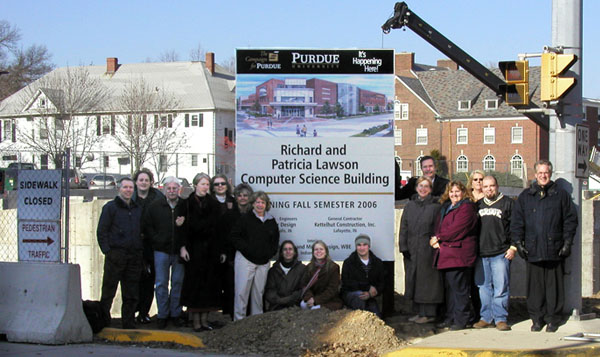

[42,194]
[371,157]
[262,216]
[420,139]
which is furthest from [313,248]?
[420,139]

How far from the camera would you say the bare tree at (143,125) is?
56.0m

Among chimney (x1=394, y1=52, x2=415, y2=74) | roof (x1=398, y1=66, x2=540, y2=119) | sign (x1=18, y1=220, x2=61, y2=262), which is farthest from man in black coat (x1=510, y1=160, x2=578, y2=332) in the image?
chimney (x1=394, y1=52, x2=415, y2=74)

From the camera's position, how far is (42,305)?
382 inches

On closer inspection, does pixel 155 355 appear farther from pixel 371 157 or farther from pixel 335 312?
pixel 371 157

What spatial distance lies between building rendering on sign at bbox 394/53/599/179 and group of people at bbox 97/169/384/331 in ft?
179

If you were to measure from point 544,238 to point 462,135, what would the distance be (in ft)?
199

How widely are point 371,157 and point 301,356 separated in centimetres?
313

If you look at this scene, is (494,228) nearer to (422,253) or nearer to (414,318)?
(422,253)

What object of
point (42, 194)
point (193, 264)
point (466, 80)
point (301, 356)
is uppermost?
point (466, 80)

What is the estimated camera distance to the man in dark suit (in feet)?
35.5

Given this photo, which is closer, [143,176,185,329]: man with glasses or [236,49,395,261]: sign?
[143,176,185,329]: man with glasses

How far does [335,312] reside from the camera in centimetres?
952

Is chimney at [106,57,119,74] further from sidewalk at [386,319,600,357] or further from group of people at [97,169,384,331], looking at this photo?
sidewalk at [386,319,600,357]

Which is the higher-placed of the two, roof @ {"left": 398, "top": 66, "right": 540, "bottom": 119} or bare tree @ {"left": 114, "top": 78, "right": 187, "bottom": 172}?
roof @ {"left": 398, "top": 66, "right": 540, "bottom": 119}
